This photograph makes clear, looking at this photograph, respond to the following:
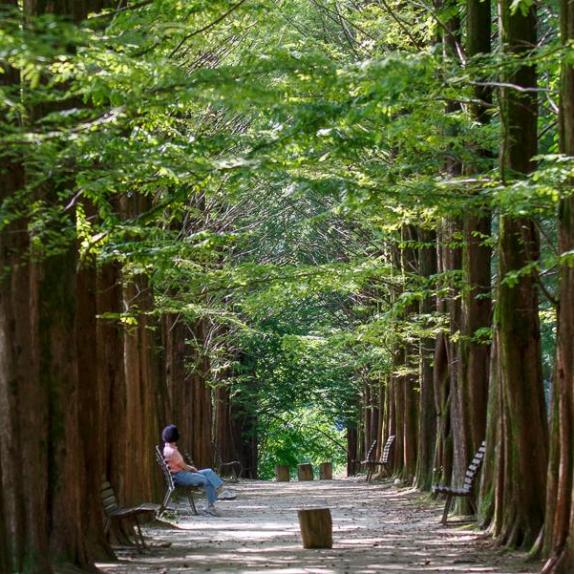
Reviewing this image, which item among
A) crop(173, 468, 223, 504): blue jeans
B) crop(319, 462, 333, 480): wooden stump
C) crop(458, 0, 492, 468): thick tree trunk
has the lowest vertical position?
crop(319, 462, 333, 480): wooden stump

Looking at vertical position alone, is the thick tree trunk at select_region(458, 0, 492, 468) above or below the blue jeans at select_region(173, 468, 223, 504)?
above

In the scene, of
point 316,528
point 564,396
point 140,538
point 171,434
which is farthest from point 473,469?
point 564,396

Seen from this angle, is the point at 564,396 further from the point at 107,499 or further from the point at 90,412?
the point at 107,499

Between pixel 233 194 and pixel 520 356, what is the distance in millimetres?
5041

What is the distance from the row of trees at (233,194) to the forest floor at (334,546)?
0.68 metres

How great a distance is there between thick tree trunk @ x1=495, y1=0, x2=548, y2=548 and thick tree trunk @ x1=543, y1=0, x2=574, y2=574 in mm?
1903

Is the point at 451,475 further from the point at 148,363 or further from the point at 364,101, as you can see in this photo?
the point at 364,101

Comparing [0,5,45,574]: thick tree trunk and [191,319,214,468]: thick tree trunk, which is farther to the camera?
[191,319,214,468]: thick tree trunk

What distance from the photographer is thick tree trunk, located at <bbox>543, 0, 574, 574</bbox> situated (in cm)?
1239

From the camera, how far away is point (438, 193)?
14.3m

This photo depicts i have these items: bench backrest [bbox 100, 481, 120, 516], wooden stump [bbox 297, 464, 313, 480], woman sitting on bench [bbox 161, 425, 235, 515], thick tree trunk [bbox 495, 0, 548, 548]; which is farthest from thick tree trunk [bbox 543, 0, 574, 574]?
wooden stump [bbox 297, 464, 313, 480]

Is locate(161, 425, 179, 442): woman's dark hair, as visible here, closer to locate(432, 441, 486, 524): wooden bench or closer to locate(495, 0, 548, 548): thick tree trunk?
locate(432, 441, 486, 524): wooden bench

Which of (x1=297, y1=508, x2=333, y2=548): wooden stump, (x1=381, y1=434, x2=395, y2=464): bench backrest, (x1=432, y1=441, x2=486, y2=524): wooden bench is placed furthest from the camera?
(x1=381, y1=434, x2=395, y2=464): bench backrest

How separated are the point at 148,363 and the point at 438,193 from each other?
9.84 metres
